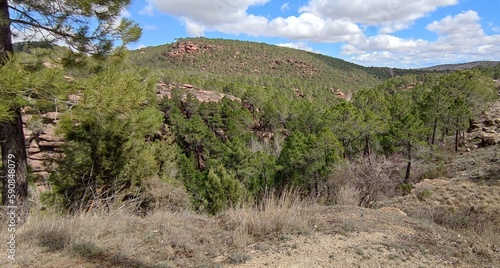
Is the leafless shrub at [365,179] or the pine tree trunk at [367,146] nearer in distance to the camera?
the leafless shrub at [365,179]

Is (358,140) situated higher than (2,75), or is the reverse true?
(2,75)

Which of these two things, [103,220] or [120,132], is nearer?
[103,220]

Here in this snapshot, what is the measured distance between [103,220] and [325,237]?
3.19 meters

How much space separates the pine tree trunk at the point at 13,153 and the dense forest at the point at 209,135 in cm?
28

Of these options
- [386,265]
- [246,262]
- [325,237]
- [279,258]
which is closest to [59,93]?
[246,262]

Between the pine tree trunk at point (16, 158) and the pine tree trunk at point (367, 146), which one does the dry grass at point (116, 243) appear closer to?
the pine tree trunk at point (16, 158)

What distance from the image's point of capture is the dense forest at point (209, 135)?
409 centimetres

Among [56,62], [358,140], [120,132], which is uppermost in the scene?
[56,62]

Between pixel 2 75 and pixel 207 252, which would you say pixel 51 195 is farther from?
pixel 207 252

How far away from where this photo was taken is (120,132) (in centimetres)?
884

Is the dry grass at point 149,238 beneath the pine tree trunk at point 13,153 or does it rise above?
beneath

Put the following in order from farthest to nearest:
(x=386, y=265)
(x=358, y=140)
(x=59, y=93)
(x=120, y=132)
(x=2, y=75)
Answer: (x=358, y=140) < (x=120, y=132) < (x=59, y=93) < (x=386, y=265) < (x=2, y=75)

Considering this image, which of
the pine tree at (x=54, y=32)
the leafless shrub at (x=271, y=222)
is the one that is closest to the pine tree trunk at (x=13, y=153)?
the pine tree at (x=54, y=32)

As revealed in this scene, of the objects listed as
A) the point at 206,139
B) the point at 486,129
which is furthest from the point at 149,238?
the point at 486,129
